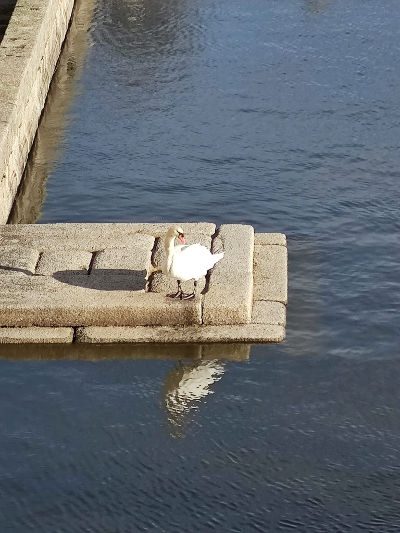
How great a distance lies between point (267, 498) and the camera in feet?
28.0

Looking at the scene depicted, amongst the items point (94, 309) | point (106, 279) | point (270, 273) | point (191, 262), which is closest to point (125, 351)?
point (94, 309)

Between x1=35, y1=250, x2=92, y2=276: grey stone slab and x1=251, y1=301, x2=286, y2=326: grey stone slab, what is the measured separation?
1514 millimetres

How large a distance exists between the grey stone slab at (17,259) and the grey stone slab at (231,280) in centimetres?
157

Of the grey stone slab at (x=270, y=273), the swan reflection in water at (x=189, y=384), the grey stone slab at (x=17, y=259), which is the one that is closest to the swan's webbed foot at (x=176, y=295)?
the swan reflection in water at (x=189, y=384)

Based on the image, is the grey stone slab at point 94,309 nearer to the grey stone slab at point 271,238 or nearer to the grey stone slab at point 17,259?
the grey stone slab at point 17,259

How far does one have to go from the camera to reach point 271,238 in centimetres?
1188

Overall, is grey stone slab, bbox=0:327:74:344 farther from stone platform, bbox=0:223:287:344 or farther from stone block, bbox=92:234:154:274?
stone block, bbox=92:234:154:274

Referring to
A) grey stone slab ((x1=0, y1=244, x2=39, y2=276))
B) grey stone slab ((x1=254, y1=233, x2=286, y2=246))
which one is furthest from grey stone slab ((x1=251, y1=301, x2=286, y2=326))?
grey stone slab ((x1=0, y1=244, x2=39, y2=276))

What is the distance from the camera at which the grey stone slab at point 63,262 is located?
36.3 ft

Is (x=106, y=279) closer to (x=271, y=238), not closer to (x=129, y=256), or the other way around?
(x=129, y=256)

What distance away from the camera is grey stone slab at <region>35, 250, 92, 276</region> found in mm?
11051

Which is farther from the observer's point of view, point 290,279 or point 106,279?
point 290,279

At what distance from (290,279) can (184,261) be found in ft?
4.70

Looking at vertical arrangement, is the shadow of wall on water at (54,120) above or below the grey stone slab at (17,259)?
above
